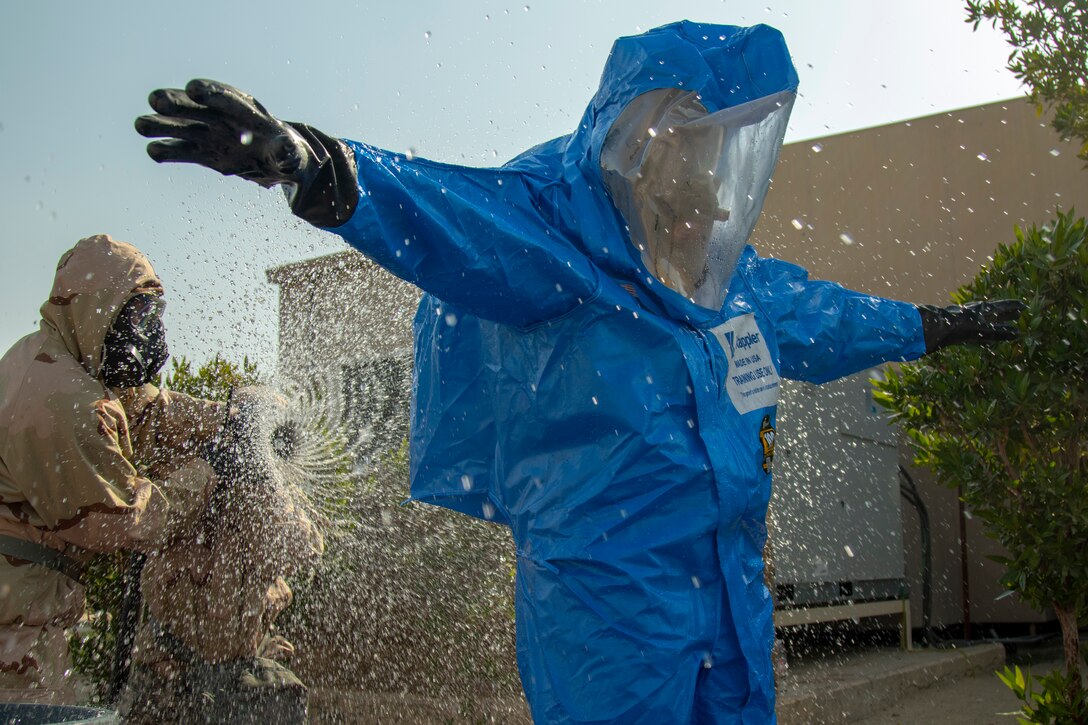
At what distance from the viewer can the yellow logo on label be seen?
2.58 meters

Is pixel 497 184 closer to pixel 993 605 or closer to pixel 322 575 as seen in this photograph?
pixel 322 575

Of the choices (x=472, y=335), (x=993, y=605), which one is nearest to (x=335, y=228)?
(x=472, y=335)

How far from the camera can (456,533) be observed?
16.1ft

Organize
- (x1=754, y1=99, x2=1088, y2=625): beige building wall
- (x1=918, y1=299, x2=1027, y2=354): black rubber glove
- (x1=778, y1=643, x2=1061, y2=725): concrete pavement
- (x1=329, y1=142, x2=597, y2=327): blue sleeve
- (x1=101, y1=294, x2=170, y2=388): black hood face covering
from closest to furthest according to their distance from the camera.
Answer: (x1=329, y1=142, x2=597, y2=327): blue sleeve → (x1=101, y1=294, x2=170, y2=388): black hood face covering → (x1=918, y1=299, x2=1027, y2=354): black rubber glove → (x1=778, y1=643, x2=1061, y2=725): concrete pavement → (x1=754, y1=99, x2=1088, y2=625): beige building wall

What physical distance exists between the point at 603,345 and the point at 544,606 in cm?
65

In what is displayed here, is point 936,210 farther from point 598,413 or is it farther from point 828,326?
point 598,413

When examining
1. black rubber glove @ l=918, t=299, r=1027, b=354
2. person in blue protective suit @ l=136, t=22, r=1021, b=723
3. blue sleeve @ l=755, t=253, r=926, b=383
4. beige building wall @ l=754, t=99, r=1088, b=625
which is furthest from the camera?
beige building wall @ l=754, t=99, r=1088, b=625

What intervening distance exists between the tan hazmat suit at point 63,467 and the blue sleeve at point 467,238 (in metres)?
1.45

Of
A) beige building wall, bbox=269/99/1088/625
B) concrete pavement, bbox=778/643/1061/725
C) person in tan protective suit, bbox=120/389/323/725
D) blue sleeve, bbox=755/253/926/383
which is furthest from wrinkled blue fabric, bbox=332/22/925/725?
beige building wall, bbox=269/99/1088/625

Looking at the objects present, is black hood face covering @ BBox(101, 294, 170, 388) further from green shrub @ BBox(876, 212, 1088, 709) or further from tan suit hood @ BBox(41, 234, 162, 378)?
green shrub @ BBox(876, 212, 1088, 709)

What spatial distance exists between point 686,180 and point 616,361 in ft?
1.88

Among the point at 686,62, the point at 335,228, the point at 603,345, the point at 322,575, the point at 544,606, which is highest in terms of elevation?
the point at 686,62

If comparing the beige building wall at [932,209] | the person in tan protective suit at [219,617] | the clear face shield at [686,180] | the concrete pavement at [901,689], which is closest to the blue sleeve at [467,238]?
the clear face shield at [686,180]

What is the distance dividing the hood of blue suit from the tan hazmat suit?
156 centimetres
